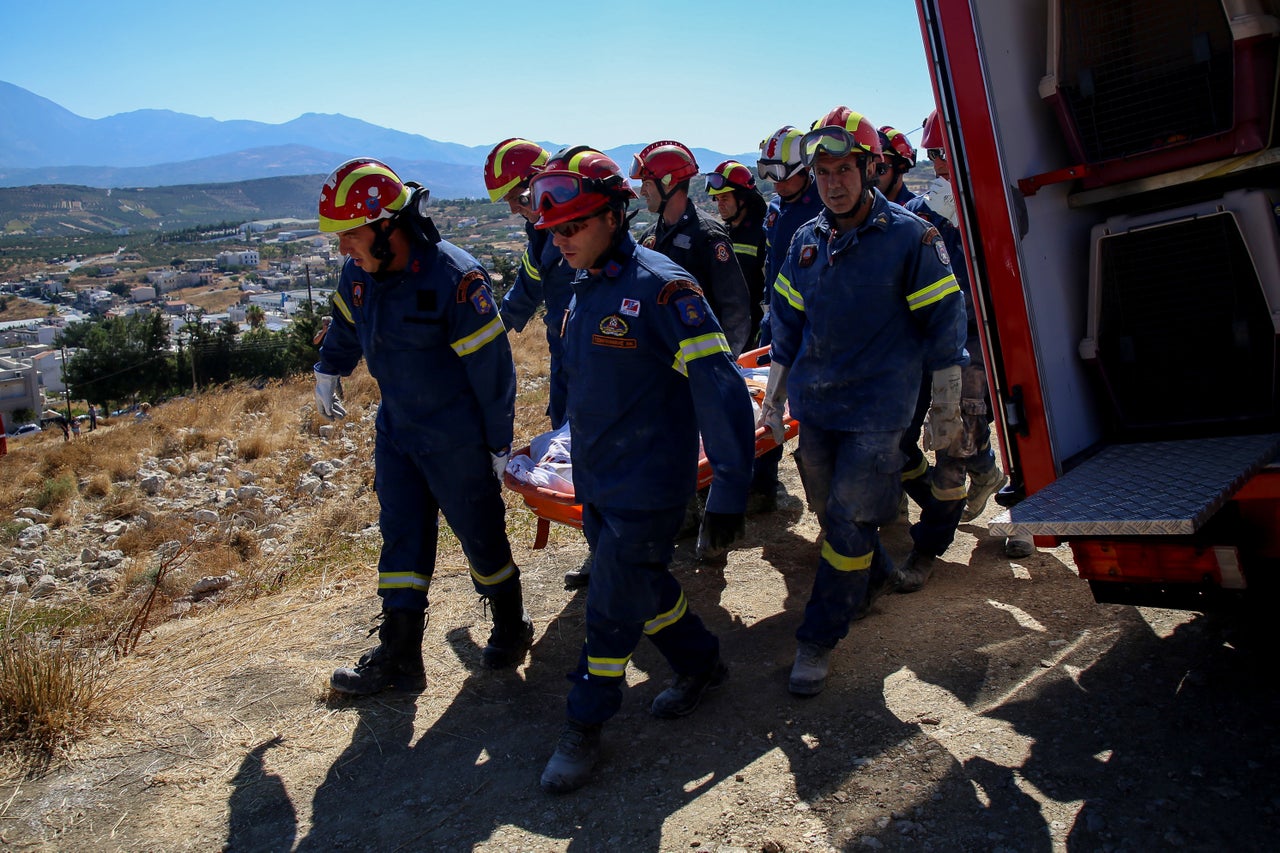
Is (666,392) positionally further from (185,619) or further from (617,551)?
(185,619)

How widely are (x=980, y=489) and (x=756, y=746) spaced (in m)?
2.49

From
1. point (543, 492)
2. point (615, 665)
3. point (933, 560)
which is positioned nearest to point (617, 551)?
point (615, 665)

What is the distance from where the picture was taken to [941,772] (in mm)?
2977

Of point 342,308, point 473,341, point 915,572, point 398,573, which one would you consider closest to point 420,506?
point 398,573

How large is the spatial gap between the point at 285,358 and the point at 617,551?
3232cm

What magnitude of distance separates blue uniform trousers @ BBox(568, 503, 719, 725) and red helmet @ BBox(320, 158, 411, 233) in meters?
1.45

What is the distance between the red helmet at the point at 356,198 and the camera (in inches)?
141

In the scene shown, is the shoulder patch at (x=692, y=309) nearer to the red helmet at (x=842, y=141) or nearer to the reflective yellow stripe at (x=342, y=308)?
the red helmet at (x=842, y=141)

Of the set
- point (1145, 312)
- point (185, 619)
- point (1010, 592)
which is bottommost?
point (1010, 592)

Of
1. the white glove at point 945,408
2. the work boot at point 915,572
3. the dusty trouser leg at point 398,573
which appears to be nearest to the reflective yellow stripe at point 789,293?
the white glove at point 945,408

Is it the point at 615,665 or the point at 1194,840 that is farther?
the point at 615,665

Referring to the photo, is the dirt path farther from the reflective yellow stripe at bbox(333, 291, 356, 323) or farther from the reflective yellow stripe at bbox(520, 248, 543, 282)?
the reflective yellow stripe at bbox(520, 248, 543, 282)

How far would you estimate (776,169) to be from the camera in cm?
516

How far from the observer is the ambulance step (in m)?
2.62
